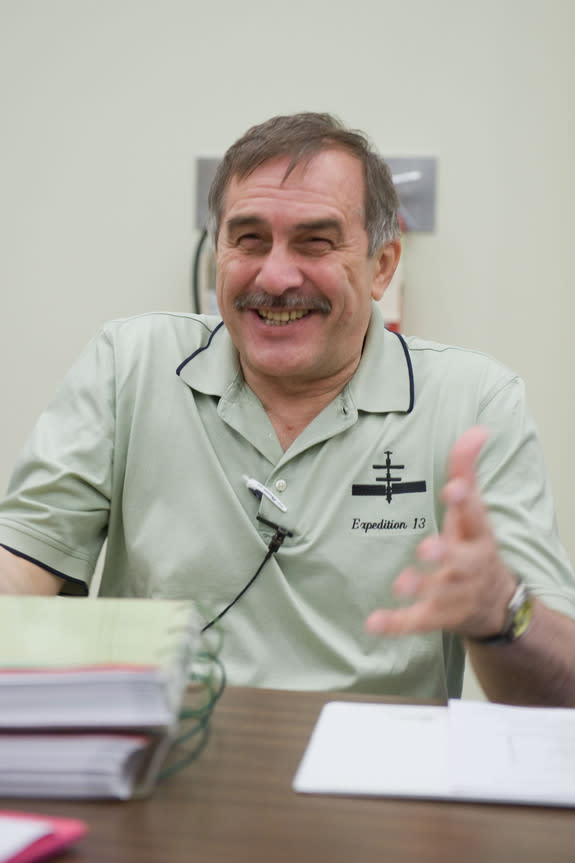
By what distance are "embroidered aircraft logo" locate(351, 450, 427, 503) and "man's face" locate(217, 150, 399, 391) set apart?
0.20 m

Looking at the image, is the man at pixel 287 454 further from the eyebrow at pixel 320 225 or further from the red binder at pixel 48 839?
the red binder at pixel 48 839

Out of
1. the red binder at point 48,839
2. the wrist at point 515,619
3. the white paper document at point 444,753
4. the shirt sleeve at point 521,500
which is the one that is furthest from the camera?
the shirt sleeve at point 521,500

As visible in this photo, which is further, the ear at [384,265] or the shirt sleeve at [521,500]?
the ear at [384,265]

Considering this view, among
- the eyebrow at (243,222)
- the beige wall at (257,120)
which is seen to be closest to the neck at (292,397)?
the eyebrow at (243,222)

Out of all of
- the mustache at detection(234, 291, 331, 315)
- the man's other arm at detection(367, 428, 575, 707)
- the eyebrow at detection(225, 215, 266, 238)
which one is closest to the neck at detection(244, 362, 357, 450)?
the mustache at detection(234, 291, 331, 315)

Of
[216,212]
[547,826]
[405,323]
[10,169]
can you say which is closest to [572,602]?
[547,826]

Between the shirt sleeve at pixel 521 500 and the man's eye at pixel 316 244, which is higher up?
the man's eye at pixel 316 244

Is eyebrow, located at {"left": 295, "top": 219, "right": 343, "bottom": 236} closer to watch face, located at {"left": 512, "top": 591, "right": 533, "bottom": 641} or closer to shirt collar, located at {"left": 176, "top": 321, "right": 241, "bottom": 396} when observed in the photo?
shirt collar, located at {"left": 176, "top": 321, "right": 241, "bottom": 396}

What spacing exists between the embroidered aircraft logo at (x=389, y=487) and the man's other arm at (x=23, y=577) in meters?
0.46

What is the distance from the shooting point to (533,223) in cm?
237

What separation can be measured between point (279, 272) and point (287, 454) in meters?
0.28

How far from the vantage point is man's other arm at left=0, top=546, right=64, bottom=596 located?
1263mm

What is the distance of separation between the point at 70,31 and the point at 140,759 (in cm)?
225

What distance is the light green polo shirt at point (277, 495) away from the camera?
1.32 meters
